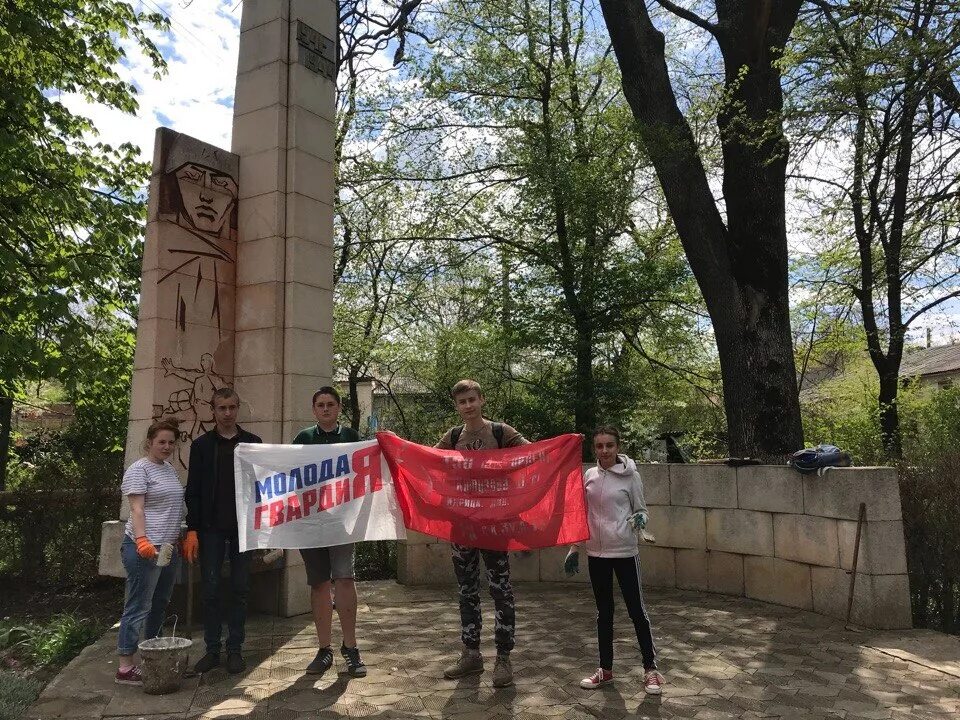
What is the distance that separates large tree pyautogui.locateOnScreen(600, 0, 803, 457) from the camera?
371 inches

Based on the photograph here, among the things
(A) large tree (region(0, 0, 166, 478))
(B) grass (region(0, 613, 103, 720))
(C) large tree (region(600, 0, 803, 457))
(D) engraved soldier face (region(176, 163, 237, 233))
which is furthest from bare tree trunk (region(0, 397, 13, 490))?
(C) large tree (region(600, 0, 803, 457))

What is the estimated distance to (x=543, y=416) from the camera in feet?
43.0

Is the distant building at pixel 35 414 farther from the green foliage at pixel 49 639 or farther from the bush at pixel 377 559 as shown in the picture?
the green foliage at pixel 49 639

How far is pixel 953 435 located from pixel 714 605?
7.74 meters

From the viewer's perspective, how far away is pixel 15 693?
4.64m

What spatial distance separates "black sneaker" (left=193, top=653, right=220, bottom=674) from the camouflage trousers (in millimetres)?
1839

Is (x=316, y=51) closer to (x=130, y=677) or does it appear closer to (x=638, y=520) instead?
(x=638, y=520)

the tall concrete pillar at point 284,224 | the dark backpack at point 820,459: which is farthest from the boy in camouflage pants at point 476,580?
the dark backpack at point 820,459

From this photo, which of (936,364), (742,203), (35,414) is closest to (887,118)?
(742,203)

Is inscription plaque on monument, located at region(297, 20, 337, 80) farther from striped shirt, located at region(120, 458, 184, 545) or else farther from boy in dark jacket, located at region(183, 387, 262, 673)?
striped shirt, located at region(120, 458, 184, 545)

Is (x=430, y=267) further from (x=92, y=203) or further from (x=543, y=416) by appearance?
(x=92, y=203)

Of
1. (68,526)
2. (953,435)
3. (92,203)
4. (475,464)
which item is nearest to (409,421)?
(92,203)

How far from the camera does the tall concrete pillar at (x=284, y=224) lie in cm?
724

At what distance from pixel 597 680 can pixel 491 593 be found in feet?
2.99
